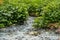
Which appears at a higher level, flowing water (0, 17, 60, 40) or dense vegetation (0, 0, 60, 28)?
dense vegetation (0, 0, 60, 28)

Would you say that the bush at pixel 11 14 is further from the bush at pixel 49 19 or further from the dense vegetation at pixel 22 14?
the bush at pixel 49 19

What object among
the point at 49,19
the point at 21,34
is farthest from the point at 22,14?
the point at 21,34

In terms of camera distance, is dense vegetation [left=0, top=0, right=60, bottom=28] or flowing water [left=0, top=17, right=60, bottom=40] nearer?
flowing water [left=0, top=17, right=60, bottom=40]

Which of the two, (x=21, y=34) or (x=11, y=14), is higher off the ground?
(x=11, y=14)

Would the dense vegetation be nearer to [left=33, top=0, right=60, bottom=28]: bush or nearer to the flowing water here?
[left=33, top=0, right=60, bottom=28]: bush

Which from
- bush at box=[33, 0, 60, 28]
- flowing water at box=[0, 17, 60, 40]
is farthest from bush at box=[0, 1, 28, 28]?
bush at box=[33, 0, 60, 28]

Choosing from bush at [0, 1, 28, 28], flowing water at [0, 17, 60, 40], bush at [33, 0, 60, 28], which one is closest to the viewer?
flowing water at [0, 17, 60, 40]

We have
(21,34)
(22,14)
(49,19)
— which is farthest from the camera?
(22,14)

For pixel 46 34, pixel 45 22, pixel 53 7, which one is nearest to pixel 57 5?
pixel 53 7

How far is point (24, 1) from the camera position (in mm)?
12125

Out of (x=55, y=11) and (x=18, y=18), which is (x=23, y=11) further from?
(x=55, y=11)

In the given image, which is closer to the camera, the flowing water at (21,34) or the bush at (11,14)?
the flowing water at (21,34)

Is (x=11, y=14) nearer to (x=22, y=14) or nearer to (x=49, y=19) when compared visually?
(x=22, y=14)


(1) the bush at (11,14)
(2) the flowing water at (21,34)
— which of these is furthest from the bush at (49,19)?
(1) the bush at (11,14)
